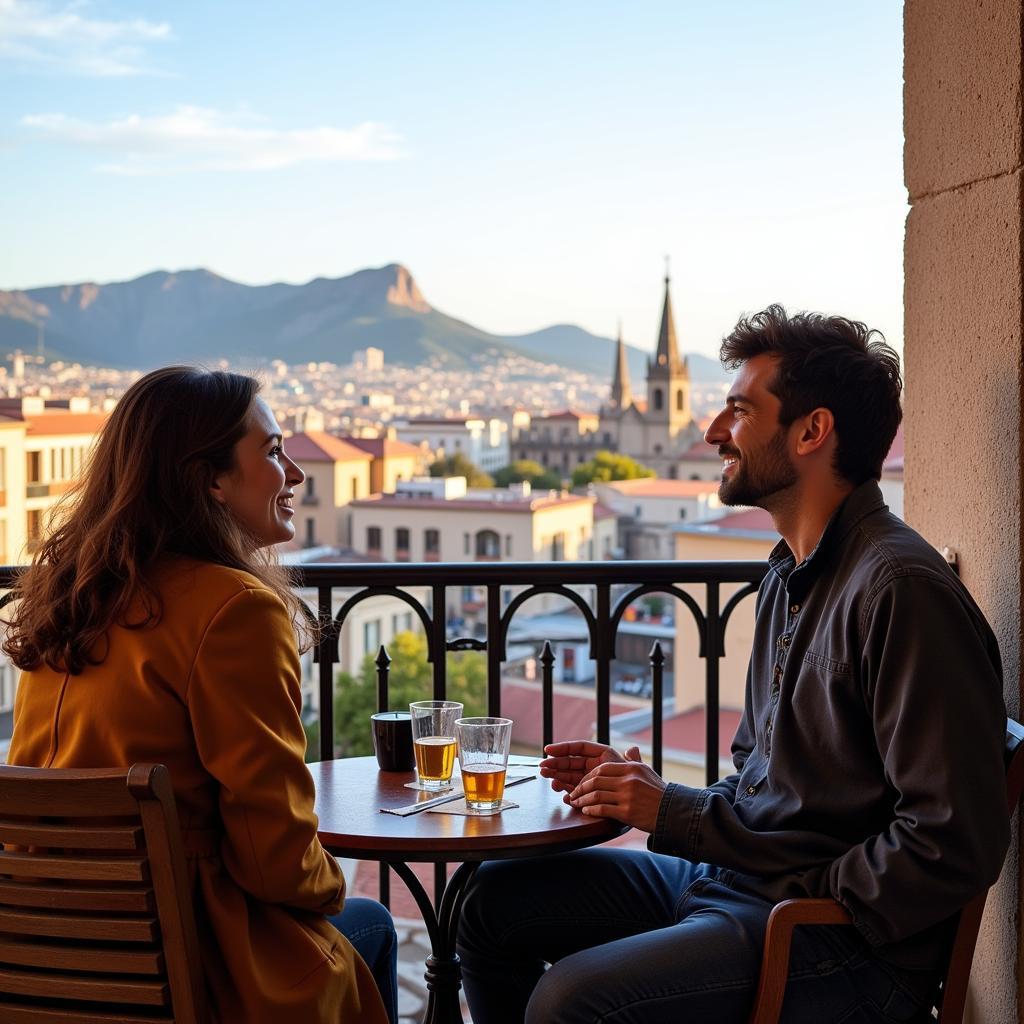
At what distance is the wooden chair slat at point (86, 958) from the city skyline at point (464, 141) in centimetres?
9542

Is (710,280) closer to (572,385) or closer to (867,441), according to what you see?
(572,385)

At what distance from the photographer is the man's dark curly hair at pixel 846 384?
172 cm

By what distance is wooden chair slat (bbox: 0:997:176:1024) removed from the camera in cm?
135

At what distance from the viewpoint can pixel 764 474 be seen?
1.76m

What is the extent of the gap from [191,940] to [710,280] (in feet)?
340

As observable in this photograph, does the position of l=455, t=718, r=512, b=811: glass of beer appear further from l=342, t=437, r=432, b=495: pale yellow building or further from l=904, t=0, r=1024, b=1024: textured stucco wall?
l=342, t=437, r=432, b=495: pale yellow building

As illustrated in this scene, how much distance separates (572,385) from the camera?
120 meters

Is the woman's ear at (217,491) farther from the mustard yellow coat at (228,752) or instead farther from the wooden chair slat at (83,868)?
the wooden chair slat at (83,868)

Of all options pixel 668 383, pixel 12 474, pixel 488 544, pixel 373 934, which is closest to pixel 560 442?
pixel 668 383

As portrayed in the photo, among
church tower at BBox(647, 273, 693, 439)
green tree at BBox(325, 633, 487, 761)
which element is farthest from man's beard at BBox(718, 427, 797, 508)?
church tower at BBox(647, 273, 693, 439)

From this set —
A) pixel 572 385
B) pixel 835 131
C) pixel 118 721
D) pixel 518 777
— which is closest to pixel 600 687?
pixel 518 777

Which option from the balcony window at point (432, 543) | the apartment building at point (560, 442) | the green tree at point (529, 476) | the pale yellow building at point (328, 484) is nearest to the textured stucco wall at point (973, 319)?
the balcony window at point (432, 543)

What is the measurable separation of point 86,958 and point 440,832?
48 cm

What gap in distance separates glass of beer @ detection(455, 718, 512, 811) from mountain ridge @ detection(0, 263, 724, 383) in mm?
89488
